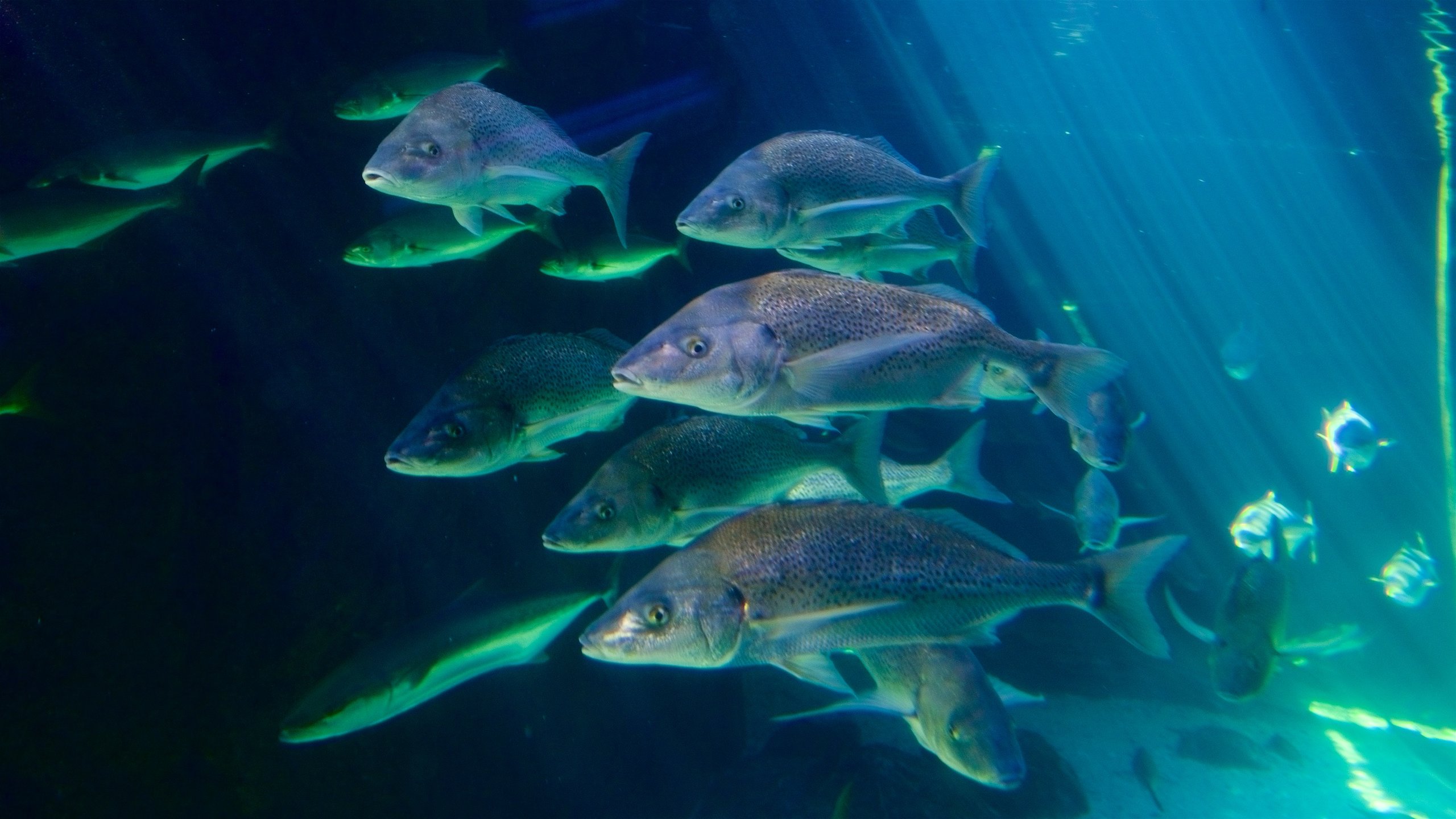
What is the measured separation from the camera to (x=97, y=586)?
4.00 m

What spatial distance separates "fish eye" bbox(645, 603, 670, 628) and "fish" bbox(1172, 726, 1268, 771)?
10.9m

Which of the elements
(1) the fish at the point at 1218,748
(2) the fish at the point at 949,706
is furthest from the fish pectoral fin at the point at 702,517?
(1) the fish at the point at 1218,748

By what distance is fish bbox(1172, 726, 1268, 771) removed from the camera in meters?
10.2

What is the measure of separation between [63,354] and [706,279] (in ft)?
15.0

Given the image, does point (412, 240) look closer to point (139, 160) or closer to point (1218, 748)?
point (139, 160)

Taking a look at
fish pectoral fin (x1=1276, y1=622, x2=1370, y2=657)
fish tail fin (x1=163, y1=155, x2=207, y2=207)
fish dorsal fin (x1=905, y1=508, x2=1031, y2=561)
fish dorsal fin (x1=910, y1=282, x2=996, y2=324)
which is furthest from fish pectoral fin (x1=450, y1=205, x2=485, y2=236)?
fish pectoral fin (x1=1276, y1=622, x2=1370, y2=657)

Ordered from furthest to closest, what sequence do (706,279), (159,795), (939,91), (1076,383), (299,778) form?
(939,91)
(706,279)
(299,778)
(159,795)
(1076,383)

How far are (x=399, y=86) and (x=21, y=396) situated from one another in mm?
2540

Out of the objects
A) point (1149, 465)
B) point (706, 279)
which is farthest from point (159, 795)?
point (1149, 465)

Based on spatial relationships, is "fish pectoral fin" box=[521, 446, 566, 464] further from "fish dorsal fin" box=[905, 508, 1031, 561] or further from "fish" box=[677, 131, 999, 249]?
"fish dorsal fin" box=[905, 508, 1031, 561]

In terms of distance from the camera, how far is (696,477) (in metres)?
3.24

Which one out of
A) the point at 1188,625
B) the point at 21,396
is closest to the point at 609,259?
the point at 21,396

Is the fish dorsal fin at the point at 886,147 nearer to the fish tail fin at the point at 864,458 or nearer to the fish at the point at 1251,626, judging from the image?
the fish tail fin at the point at 864,458

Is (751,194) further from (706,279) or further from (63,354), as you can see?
(63,354)
